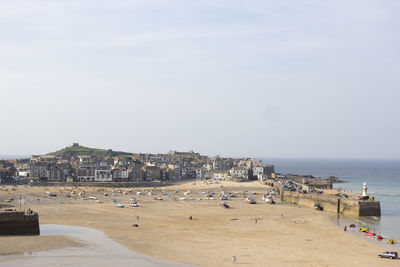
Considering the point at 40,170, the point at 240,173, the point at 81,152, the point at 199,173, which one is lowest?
the point at 199,173

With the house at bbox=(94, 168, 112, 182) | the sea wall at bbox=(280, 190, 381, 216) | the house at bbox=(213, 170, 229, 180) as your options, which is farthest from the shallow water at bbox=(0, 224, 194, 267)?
the house at bbox=(213, 170, 229, 180)

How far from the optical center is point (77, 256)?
31.1 m

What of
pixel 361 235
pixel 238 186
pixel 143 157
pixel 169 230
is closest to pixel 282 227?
pixel 361 235

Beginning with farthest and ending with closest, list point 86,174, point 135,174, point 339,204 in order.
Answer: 1. point 135,174
2. point 86,174
3. point 339,204

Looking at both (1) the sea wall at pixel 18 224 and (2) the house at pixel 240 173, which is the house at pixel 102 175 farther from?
(1) the sea wall at pixel 18 224

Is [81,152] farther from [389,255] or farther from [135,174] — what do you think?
[389,255]

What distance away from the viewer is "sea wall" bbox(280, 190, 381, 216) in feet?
185

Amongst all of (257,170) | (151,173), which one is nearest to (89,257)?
(151,173)

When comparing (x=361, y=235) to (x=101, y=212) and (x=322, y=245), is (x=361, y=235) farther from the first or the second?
(x=101, y=212)

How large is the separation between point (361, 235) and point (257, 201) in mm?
29701

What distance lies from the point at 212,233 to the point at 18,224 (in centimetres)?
1717

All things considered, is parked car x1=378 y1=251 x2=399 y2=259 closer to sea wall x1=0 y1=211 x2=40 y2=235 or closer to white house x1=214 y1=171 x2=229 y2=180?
sea wall x1=0 y1=211 x2=40 y2=235

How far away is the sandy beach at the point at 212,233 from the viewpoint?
105 ft

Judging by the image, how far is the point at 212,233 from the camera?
41.3 m
